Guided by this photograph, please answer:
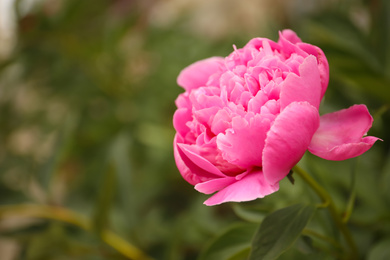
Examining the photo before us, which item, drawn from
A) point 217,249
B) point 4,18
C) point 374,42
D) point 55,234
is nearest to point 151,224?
point 55,234

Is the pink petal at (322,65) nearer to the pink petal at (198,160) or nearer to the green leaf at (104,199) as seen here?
the pink petal at (198,160)

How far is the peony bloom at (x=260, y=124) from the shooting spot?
0.24m

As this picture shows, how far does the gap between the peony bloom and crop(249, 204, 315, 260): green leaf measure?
48 millimetres

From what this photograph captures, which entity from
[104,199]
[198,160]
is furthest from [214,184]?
[104,199]

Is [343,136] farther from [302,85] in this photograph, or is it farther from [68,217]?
→ [68,217]

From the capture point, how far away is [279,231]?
0.29m

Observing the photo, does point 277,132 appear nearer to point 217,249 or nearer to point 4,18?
point 217,249

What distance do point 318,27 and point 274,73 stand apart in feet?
1.10

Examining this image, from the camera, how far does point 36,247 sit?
1.73 feet

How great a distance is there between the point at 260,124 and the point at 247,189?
40 millimetres

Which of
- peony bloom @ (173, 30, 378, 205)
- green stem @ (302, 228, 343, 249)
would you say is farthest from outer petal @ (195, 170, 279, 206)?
green stem @ (302, 228, 343, 249)

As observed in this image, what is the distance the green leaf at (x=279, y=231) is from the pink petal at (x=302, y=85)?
88 mm

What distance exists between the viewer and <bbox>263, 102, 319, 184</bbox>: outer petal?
0.78ft

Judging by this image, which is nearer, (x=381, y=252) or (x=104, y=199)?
(x=381, y=252)
